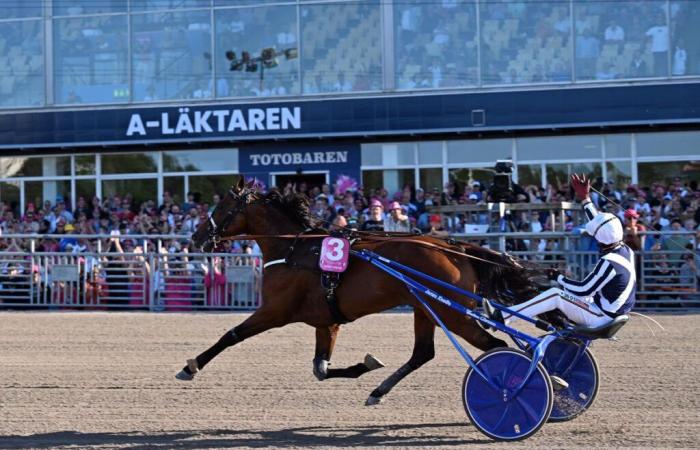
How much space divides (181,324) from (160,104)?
10.1 m

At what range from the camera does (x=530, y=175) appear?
21.0 metres

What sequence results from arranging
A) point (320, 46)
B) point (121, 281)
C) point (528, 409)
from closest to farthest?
point (528, 409)
point (121, 281)
point (320, 46)

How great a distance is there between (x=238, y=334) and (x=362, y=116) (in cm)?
1422

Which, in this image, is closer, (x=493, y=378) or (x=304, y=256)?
(x=493, y=378)

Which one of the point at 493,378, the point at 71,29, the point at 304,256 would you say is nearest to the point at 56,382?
the point at 304,256

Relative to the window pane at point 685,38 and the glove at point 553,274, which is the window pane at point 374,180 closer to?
the window pane at point 685,38

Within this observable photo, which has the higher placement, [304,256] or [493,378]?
[304,256]

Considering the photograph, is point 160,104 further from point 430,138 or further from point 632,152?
point 632,152

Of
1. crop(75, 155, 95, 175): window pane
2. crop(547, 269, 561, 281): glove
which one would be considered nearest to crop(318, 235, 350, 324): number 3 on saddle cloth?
crop(547, 269, 561, 281): glove

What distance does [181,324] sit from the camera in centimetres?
1382

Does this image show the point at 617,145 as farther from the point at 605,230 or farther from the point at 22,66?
the point at 605,230

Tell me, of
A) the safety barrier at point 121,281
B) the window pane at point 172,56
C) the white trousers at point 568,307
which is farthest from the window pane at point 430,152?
the white trousers at point 568,307

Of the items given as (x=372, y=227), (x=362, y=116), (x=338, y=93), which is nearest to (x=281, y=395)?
(x=372, y=227)

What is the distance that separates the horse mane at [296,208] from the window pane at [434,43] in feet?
44.1
